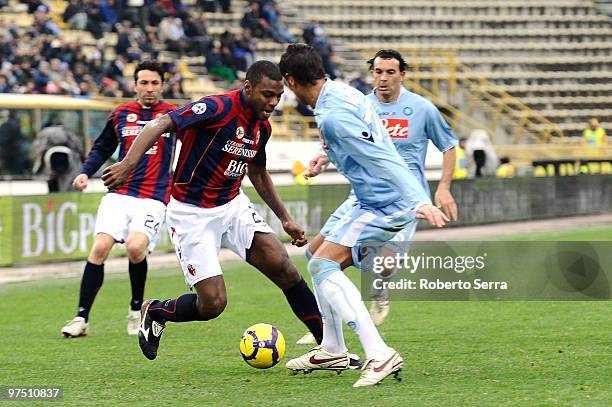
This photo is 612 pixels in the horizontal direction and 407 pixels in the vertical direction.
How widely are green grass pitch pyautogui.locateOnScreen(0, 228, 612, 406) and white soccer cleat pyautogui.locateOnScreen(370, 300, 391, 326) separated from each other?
0.33 ft

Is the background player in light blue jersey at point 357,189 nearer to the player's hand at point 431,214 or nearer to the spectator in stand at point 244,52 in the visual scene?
the player's hand at point 431,214

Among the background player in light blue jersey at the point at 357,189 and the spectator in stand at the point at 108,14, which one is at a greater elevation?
the background player in light blue jersey at the point at 357,189

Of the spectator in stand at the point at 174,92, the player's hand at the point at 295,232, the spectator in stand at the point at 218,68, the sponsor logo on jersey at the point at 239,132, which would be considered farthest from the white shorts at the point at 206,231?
the spectator in stand at the point at 218,68

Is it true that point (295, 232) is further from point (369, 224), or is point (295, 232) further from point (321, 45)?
point (321, 45)

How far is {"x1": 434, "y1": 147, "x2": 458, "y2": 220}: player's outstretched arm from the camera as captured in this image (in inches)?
376

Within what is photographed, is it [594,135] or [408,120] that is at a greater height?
[408,120]

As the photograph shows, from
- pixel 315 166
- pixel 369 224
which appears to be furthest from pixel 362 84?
pixel 369 224

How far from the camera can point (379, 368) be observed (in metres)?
7.05

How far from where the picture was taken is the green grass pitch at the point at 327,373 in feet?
22.7

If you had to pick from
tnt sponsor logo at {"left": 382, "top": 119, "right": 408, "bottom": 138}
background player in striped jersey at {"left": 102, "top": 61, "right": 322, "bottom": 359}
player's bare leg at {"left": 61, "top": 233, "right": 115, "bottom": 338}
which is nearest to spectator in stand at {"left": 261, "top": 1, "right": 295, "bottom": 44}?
tnt sponsor logo at {"left": 382, "top": 119, "right": 408, "bottom": 138}

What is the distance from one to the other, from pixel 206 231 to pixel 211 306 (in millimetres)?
496

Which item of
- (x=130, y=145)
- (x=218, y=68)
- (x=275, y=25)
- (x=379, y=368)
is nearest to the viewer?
(x=379, y=368)

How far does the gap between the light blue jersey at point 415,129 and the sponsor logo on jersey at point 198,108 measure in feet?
9.35

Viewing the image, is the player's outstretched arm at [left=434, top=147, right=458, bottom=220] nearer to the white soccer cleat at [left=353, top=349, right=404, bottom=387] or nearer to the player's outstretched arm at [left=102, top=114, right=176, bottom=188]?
the white soccer cleat at [left=353, top=349, right=404, bottom=387]
